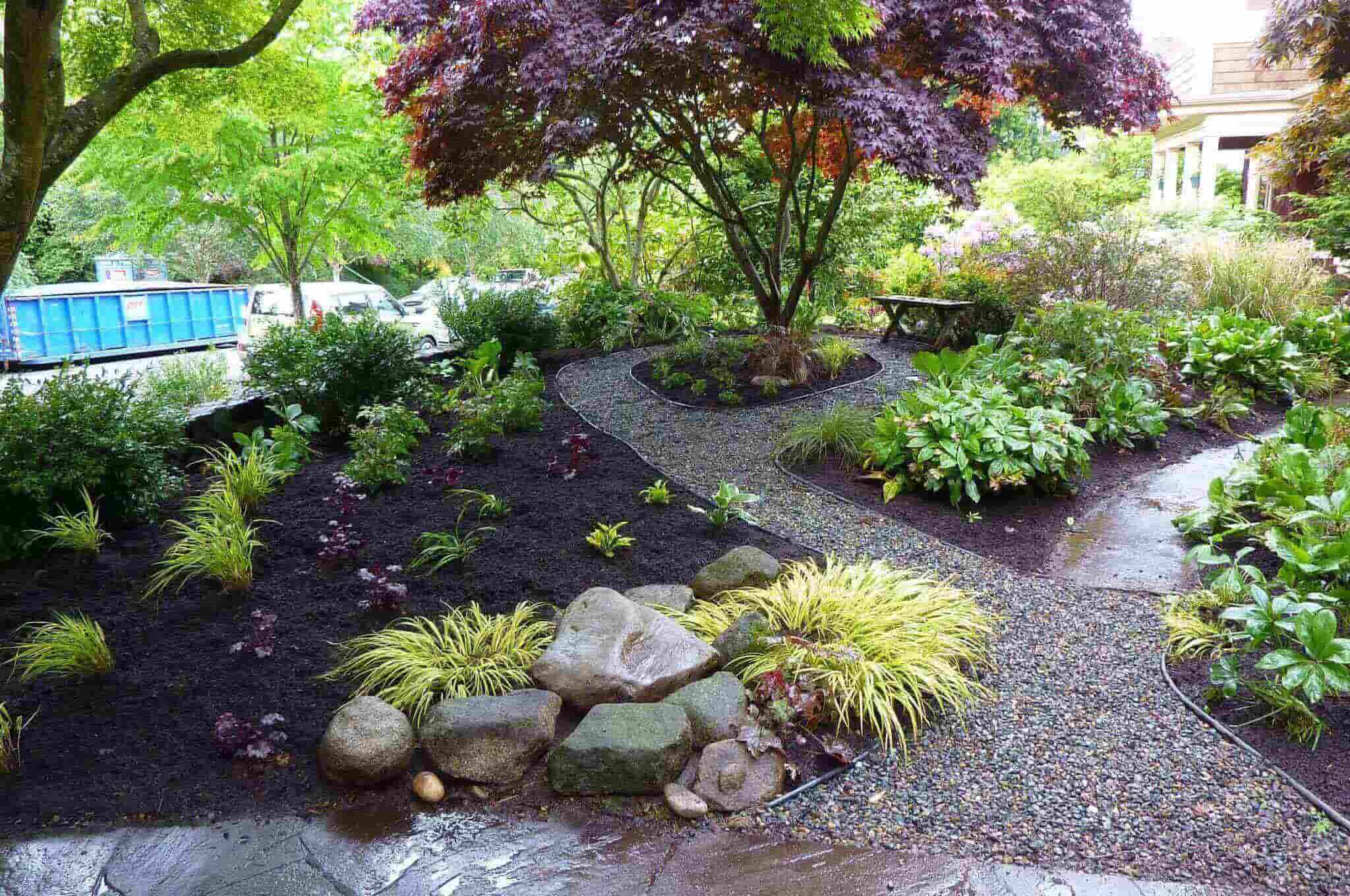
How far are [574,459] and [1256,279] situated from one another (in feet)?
25.8

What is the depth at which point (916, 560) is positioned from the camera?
457 centimetres

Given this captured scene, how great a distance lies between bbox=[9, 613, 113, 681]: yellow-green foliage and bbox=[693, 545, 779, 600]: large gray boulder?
243 cm

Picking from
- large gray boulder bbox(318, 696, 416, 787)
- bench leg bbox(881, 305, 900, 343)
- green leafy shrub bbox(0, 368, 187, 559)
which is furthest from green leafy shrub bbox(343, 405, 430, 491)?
bench leg bbox(881, 305, 900, 343)

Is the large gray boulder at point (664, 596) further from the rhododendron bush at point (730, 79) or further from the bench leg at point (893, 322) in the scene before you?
the bench leg at point (893, 322)

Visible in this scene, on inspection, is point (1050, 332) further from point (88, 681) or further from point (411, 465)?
point (88, 681)

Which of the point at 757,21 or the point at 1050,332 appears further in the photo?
the point at 1050,332

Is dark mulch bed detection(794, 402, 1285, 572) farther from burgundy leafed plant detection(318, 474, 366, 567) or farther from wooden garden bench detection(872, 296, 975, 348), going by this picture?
wooden garden bench detection(872, 296, 975, 348)

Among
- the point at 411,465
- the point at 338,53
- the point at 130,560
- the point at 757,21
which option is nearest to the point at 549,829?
the point at 130,560

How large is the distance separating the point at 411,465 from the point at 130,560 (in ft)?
5.65

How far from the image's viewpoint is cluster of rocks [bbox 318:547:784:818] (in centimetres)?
284

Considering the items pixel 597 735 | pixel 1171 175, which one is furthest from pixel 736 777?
pixel 1171 175

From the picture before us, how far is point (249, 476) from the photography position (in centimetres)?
488

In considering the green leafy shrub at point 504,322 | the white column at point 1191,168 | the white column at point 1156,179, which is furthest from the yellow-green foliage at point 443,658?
the white column at point 1156,179

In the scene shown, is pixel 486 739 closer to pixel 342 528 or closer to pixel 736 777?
pixel 736 777
